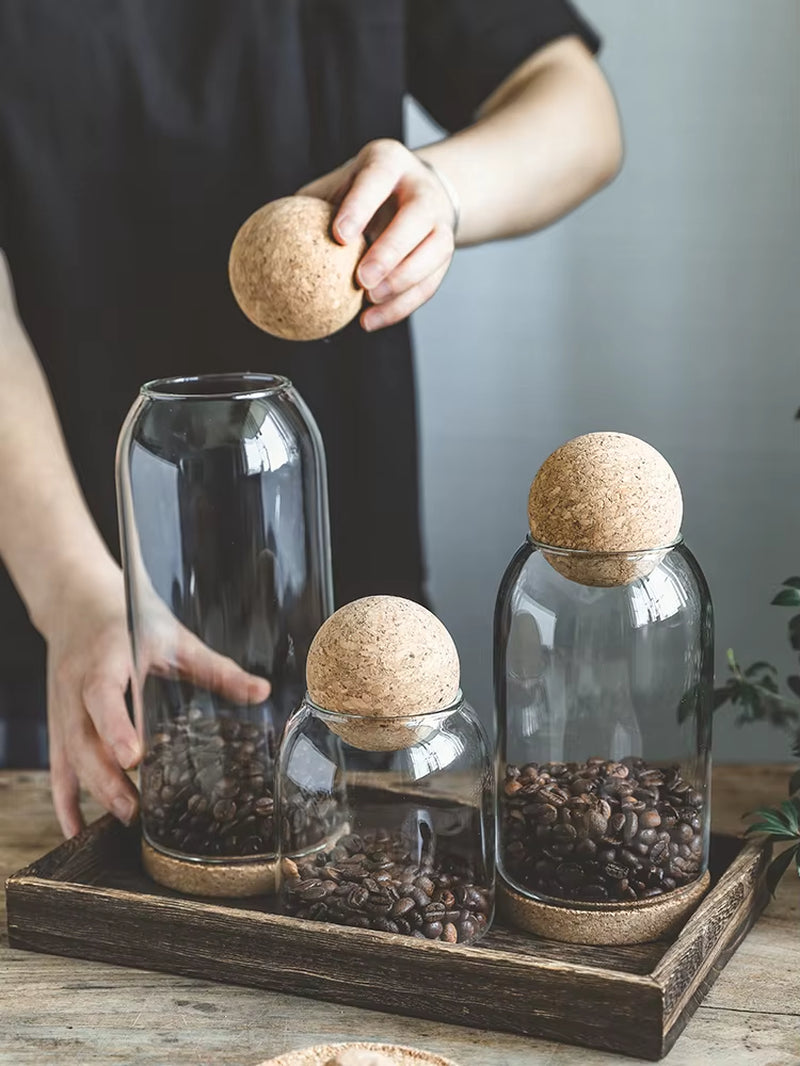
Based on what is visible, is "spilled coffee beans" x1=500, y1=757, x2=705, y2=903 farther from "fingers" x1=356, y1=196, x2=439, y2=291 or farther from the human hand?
"fingers" x1=356, y1=196, x2=439, y2=291

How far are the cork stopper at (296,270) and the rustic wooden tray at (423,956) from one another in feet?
1.25

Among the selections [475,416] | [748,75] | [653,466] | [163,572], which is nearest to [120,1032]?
[163,572]

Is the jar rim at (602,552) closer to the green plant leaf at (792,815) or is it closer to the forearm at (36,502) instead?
the green plant leaf at (792,815)

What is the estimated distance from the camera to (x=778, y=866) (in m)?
0.83

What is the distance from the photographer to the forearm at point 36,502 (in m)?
1.07

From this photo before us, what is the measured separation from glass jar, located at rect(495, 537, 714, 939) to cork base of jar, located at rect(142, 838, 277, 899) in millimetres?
160

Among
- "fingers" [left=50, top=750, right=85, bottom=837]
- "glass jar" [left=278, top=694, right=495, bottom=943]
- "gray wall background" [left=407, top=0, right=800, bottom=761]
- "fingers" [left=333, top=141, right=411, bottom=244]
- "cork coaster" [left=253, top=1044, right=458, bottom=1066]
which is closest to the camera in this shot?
"cork coaster" [left=253, top=1044, right=458, bottom=1066]

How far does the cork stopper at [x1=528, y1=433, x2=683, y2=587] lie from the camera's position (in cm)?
74

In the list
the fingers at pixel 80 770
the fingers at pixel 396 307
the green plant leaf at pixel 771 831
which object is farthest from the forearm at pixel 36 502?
the green plant leaf at pixel 771 831

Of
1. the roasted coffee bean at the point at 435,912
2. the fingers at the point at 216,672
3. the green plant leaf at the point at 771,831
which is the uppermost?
the fingers at the point at 216,672

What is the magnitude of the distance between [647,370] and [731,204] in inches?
9.2

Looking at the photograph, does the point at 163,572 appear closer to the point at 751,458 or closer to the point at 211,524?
the point at 211,524

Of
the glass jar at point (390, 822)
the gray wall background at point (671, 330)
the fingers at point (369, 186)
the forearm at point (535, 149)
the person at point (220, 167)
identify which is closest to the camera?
the glass jar at point (390, 822)

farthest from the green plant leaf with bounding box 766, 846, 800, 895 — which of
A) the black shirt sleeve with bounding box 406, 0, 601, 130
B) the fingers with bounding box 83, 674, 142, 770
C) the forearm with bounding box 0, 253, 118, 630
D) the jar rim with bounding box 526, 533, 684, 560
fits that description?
the black shirt sleeve with bounding box 406, 0, 601, 130
